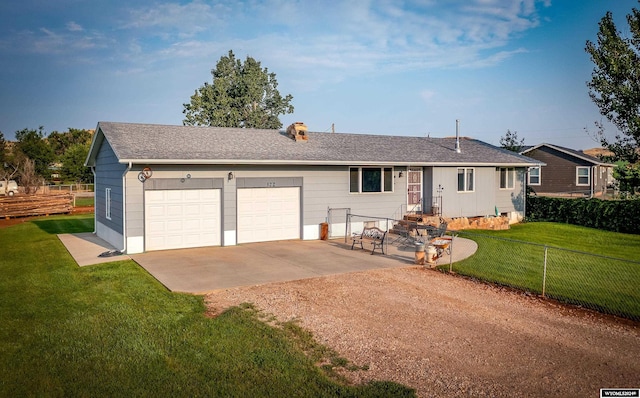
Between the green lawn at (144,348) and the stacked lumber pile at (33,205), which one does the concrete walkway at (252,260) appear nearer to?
the green lawn at (144,348)

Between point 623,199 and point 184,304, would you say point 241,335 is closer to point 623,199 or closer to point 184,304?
point 184,304

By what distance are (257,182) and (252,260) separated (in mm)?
4226

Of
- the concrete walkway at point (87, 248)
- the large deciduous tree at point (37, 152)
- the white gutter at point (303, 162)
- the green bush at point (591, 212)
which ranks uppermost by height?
the large deciduous tree at point (37, 152)

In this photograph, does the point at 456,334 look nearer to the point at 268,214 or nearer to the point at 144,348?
the point at 144,348

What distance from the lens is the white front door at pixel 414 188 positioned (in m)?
21.3

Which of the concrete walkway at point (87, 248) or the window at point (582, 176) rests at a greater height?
the window at point (582, 176)

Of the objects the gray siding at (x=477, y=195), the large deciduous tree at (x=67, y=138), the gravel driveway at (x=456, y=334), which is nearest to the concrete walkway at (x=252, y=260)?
the gravel driveway at (x=456, y=334)

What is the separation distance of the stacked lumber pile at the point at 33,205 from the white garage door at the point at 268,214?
18806mm

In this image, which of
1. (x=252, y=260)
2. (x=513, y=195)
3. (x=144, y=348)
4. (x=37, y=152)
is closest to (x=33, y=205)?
(x=252, y=260)

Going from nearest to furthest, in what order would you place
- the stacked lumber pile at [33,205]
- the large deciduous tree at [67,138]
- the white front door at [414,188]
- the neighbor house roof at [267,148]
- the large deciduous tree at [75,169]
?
the neighbor house roof at [267,148]
the white front door at [414,188]
the stacked lumber pile at [33,205]
the large deciduous tree at [75,169]
the large deciduous tree at [67,138]

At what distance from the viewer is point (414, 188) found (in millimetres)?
21609

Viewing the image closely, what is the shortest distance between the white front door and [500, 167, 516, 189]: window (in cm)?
552

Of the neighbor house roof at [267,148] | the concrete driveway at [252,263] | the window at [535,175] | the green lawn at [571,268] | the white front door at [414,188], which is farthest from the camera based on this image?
the window at [535,175]

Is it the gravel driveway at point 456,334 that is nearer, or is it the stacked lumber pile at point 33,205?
the gravel driveway at point 456,334
